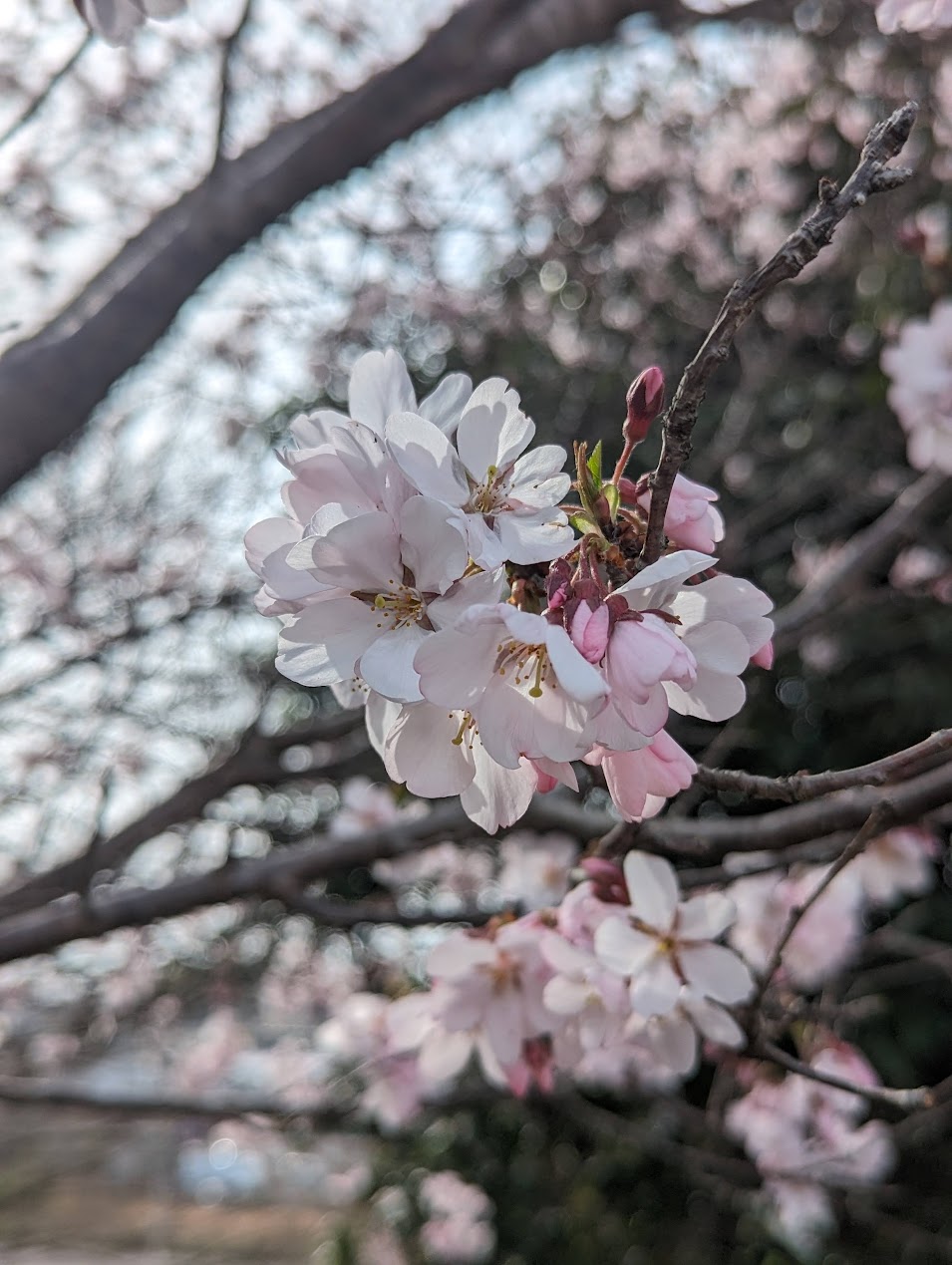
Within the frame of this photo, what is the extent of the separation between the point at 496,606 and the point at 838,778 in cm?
30

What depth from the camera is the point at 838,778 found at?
2.18 feet

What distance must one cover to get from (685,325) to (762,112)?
1.36m

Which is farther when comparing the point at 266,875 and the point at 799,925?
the point at 799,925

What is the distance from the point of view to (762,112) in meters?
4.82

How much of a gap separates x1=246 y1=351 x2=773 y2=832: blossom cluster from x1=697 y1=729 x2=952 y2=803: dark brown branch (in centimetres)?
10

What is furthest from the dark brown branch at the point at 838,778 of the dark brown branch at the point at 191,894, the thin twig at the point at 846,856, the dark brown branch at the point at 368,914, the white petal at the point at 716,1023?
the dark brown branch at the point at 191,894

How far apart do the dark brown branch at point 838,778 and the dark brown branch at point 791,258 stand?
0.26m

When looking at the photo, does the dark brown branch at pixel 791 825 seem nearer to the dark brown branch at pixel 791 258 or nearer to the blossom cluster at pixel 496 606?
the blossom cluster at pixel 496 606

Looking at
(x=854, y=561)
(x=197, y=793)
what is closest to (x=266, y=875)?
(x=197, y=793)

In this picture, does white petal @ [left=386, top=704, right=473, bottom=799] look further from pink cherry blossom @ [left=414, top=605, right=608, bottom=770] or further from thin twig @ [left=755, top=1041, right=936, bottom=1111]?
thin twig @ [left=755, top=1041, right=936, bottom=1111]

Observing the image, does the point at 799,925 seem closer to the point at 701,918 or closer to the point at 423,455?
the point at 701,918

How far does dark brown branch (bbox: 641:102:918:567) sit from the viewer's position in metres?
0.53

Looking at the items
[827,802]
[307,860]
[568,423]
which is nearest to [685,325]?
[568,423]

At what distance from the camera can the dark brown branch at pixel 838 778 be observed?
0.65 meters
